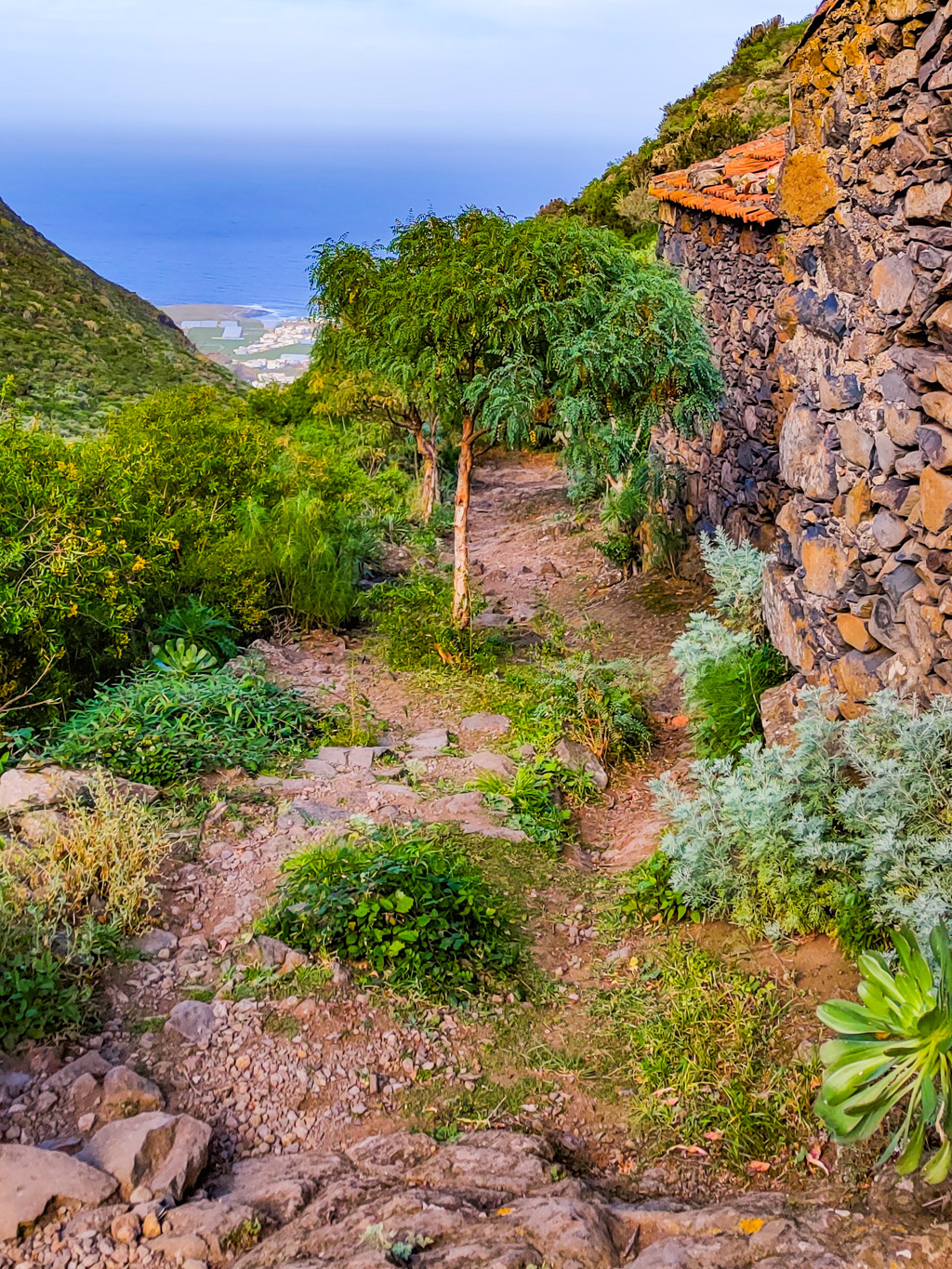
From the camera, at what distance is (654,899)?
451 centimetres

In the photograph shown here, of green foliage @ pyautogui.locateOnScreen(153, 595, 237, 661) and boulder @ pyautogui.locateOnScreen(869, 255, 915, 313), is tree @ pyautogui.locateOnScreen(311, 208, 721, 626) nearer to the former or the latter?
green foliage @ pyautogui.locateOnScreen(153, 595, 237, 661)

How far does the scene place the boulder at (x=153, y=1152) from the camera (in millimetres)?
2705

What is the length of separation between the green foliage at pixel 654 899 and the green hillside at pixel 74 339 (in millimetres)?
15122

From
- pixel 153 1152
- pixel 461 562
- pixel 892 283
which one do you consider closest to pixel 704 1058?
pixel 153 1152

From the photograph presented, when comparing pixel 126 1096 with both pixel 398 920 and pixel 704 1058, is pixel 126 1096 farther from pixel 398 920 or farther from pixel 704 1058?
pixel 704 1058

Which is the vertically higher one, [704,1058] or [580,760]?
[580,760]

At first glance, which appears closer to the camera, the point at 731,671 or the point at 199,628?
the point at 731,671

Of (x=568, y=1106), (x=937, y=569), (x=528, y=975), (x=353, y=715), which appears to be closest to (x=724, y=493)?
(x=353, y=715)

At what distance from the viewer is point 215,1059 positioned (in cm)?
349

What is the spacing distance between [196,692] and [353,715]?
3.95ft

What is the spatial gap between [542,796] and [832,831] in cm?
215

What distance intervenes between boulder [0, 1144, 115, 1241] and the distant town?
28.7 m

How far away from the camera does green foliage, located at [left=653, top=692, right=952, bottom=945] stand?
3.49m

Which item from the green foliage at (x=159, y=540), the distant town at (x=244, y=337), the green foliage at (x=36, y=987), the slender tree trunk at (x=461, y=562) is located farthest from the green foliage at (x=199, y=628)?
the distant town at (x=244, y=337)
